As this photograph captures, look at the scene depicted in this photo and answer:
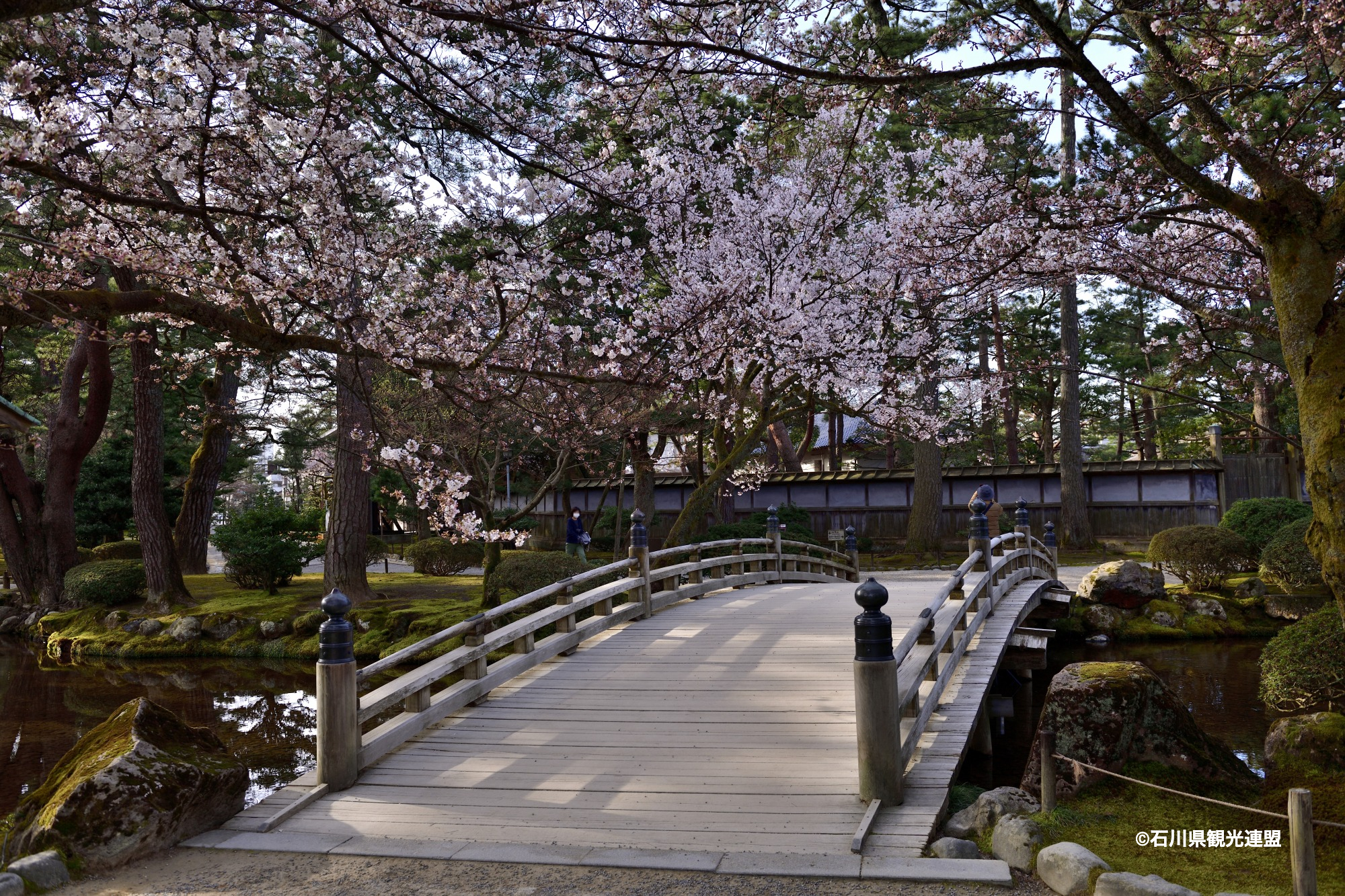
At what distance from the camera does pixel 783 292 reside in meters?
15.9

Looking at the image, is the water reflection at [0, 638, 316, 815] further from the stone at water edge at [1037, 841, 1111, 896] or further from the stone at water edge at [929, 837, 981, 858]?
the stone at water edge at [1037, 841, 1111, 896]

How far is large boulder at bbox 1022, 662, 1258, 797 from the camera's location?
6.89 metres

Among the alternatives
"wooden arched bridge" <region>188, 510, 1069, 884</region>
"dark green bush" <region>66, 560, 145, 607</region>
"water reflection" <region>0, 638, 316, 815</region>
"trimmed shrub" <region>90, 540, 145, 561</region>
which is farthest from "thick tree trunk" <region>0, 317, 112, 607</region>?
"wooden arched bridge" <region>188, 510, 1069, 884</region>

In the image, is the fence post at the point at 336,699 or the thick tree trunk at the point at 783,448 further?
the thick tree trunk at the point at 783,448

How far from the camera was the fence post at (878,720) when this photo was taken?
5906 millimetres

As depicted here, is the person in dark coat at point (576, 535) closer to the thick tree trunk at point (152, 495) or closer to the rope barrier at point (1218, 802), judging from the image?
the thick tree trunk at point (152, 495)

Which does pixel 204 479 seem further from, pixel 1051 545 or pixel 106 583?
pixel 1051 545

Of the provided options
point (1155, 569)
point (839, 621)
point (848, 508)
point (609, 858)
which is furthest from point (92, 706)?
point (848, 508)

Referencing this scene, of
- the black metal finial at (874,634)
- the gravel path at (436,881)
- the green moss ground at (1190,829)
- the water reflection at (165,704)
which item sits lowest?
the water reflection at (165,704)

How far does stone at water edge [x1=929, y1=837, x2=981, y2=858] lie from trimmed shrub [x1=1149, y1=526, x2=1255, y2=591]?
15.0 metres

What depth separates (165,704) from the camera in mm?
13008

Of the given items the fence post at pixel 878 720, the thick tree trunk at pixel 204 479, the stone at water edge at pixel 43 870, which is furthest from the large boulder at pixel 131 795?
the thick tree trunk at pixel 204 479

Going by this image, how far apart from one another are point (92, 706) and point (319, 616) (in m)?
4.08

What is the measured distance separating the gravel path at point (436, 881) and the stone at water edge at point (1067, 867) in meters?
0.07
